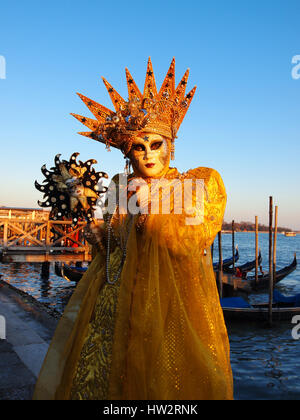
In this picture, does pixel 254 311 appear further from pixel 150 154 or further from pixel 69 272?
pixel 150 154

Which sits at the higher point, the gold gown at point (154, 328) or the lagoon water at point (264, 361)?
the gold gown at point (154, 328)

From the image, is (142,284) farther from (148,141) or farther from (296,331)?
(296,331)

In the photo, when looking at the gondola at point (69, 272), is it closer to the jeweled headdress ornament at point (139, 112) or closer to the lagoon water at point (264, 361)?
the lagoon water at point (264, 361)

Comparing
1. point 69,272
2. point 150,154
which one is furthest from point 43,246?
point 150,154

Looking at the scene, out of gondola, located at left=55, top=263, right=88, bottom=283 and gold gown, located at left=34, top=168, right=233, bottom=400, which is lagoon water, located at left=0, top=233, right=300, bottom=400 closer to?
gondola, located at left=55, top=263, right=88, bottom=283

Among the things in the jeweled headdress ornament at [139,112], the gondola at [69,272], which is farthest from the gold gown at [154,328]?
the gondola at [69,272]

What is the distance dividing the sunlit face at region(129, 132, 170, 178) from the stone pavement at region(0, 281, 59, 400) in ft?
6.38

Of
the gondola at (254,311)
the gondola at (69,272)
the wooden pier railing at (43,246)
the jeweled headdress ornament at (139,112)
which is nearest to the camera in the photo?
the jeweled headdress ornament at (139,112)

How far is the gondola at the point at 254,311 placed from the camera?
387 inches

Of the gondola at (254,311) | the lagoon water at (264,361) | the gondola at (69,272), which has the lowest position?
the lagoon water at (264,361)

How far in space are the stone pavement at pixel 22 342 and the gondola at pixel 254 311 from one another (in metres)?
6.21

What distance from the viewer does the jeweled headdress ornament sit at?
1.87 meters

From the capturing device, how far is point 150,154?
6.26 ft

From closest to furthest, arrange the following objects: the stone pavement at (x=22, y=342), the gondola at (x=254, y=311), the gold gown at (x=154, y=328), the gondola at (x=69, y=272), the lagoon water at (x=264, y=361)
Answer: the gold gown at (x=154, y=328)
the stone pavement at (x=22, y=342)
the lagoon water at (x=264, y=361)
the gondola at (x=254, y=311)
the gondola at (x=69, y=272)
